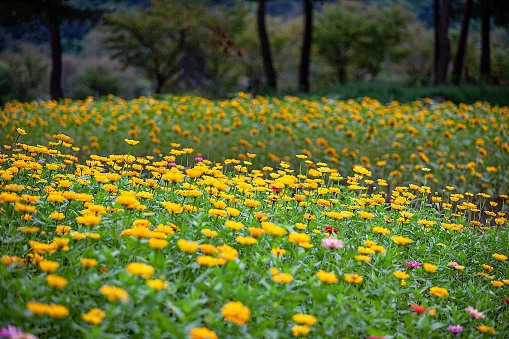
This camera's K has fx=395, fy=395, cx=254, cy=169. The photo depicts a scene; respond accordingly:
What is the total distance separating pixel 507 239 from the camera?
9.98ft

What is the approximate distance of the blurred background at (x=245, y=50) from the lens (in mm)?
13609

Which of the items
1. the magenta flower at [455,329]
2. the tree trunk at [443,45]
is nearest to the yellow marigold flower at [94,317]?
the magenta flower at [455,329]

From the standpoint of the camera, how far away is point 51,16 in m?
13.2

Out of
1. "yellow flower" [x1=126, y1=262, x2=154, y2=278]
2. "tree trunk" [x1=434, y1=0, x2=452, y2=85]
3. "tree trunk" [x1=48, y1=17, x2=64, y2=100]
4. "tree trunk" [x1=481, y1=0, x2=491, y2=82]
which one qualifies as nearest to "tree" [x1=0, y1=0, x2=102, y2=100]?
"tree trunk" [x1=48, y1=17, x2=64, y2=100]

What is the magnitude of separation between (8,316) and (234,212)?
1071mm

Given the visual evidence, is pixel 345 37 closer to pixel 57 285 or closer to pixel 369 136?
pixel 369 136

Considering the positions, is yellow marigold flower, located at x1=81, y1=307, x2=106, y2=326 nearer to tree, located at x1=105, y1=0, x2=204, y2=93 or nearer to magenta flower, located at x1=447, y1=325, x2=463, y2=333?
magenta flower, located at x1=447, y1=325, x2=463, y2=333

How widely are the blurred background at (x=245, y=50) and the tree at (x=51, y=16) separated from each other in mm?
33

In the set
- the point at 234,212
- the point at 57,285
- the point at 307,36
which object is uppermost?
the point at 307,36

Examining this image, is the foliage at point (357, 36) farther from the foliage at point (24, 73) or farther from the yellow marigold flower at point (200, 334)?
the yellow marigold flower at point (200, 334)

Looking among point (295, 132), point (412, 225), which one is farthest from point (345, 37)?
point (412, 225)

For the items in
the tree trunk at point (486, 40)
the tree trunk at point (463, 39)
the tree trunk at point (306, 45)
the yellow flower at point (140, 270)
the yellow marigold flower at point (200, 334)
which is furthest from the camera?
the tree trunk at point (486, 40)

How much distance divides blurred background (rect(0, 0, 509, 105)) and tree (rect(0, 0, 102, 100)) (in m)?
0.03

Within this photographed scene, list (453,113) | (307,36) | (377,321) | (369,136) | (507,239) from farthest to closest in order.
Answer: (307,36) → (453,113) → (369,136) → (507,239) → (377,321)
